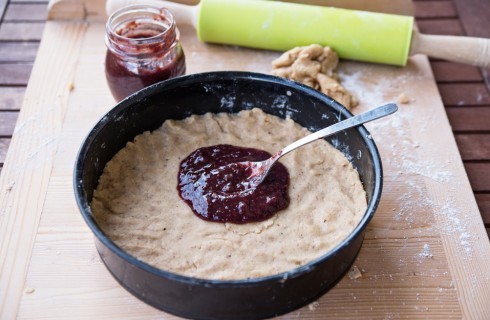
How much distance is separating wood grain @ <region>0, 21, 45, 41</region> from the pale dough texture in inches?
36.0

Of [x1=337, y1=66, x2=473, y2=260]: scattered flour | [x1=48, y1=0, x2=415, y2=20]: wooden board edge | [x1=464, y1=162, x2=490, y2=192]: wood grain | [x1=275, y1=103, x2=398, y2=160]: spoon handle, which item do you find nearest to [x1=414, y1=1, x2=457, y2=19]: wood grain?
[x1=48, y1=0, x2=415, y2=20]: wooden board edge

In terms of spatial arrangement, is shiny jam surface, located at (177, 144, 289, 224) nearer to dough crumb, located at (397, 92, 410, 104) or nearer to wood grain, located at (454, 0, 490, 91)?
dough crumb, located at (397, 92, 410, 104)

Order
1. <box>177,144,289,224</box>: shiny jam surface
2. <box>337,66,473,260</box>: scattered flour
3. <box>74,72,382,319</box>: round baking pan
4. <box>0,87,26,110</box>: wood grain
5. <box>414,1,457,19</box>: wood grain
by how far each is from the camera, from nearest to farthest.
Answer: <box>74,72,382,319</box>: round baking pan, <box>177,144,289,224</box>: shiny jam surface, <box>337,66,473,260</box>: scattered flour, <box>0,87,26,110</box>: wood grain, <box>414,1,457,19</box>: wood grain

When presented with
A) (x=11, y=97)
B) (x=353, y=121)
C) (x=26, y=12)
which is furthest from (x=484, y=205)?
(x=26, y=12)

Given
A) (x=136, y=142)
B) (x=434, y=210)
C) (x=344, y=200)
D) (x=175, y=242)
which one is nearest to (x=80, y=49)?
(x=136, y=142)

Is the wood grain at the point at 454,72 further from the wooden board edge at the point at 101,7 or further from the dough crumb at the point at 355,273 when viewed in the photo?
the dough crumb at the point at 355,273

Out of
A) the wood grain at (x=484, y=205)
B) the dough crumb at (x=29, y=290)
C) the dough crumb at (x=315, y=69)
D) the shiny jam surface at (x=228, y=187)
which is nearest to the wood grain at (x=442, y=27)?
the dough crumb at (x=315, y=69)

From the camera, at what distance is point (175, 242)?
1.70 m

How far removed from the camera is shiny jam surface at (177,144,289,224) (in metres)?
1.76

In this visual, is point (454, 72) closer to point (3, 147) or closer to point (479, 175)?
point (479, 175)

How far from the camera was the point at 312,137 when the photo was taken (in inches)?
72.0

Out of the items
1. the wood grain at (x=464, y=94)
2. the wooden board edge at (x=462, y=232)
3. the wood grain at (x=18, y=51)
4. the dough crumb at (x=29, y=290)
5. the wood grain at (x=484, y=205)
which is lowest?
the wood grain at (x=484, y=205)

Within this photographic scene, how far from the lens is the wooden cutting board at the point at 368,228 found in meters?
1.66

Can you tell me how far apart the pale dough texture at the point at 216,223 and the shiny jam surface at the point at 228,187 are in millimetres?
24
